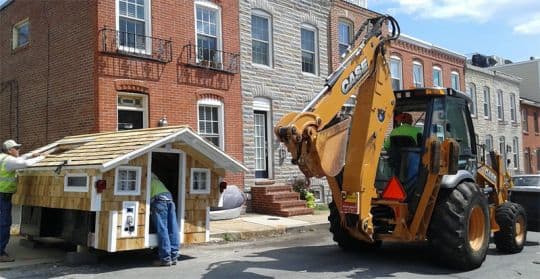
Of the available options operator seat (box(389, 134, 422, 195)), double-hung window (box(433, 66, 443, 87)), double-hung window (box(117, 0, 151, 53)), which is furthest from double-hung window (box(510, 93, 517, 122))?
operator seat (box(389, 134, 422, 195))

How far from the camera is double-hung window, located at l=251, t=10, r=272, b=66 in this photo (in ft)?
57.2

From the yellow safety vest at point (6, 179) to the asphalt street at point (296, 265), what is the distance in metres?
1.43

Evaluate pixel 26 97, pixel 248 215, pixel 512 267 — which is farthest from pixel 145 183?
pixel 26 97

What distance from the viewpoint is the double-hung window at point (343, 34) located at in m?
20.6

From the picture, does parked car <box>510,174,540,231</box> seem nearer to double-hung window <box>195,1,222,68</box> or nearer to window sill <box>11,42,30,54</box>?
double-hung window <box>195,1,222,68</box>

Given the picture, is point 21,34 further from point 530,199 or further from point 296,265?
point 530,199

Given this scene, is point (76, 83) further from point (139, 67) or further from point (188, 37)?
point (188, 37)

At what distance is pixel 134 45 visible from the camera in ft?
46.1

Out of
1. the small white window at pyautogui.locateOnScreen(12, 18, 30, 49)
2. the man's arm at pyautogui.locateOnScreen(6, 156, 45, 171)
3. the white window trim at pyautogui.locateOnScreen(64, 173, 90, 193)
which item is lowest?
the white window trim at pyautogui.locateOnScreen(64, 173, 90, 193)

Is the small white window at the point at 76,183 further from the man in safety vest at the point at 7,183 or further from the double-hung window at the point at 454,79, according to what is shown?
the double-hung window at the point at 454,79

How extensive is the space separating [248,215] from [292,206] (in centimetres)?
144

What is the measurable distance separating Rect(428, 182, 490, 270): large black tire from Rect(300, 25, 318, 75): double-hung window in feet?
38.0

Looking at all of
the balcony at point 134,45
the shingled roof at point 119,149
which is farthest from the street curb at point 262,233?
the balcony at point 134,45

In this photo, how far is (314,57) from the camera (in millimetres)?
19531
